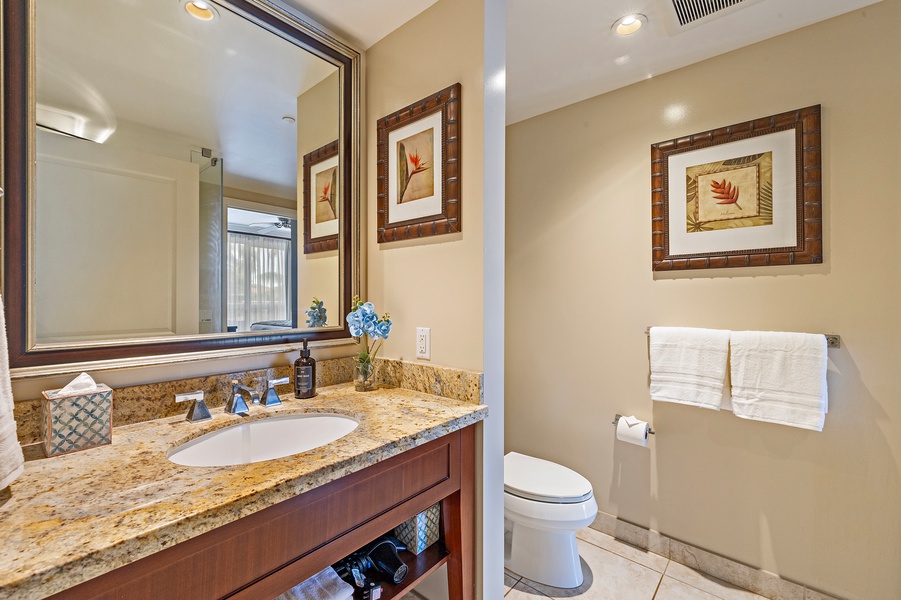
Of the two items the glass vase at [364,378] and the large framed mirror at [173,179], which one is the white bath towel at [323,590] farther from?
the large framed mirror at [173,179]

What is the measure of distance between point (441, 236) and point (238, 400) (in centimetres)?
84

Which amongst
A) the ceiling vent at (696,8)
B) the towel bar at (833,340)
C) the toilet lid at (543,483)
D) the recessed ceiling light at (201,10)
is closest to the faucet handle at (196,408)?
the recessed ceiling light at (201,10)

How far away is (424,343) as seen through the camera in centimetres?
146

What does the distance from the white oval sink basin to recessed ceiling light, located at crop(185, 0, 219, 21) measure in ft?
4.16

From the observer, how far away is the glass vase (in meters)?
1.45

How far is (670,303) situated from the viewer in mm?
1933

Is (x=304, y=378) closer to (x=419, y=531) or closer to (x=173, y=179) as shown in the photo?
(x=419, y=531)

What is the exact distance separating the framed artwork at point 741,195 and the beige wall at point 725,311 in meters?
0.05

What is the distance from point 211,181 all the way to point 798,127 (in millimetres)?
2249

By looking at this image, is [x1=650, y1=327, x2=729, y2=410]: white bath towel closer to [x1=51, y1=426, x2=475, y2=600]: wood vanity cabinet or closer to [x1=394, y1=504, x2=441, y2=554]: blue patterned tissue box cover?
[x1=51, y1=426, x2=475, y2=600]: wood vanity cabinet

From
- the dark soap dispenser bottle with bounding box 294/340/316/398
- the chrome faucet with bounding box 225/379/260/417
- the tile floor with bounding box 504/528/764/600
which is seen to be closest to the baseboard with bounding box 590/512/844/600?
the tile floor with bounding box 504/528/764/600

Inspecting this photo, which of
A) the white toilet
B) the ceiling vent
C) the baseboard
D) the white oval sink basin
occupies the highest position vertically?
the ceiling vent

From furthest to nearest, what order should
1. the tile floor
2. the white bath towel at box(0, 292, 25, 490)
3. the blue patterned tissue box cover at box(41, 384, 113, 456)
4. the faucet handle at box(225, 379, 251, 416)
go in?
the tile floor → the faucet handle at box(225, 379, 251, 416) → the blue patterned tissue box cover at box(41, 384, 113, 456) → the white bath towel at box(0, 292, 25, 490)

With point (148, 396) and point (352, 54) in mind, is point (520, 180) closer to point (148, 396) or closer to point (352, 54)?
point (352, 54)
